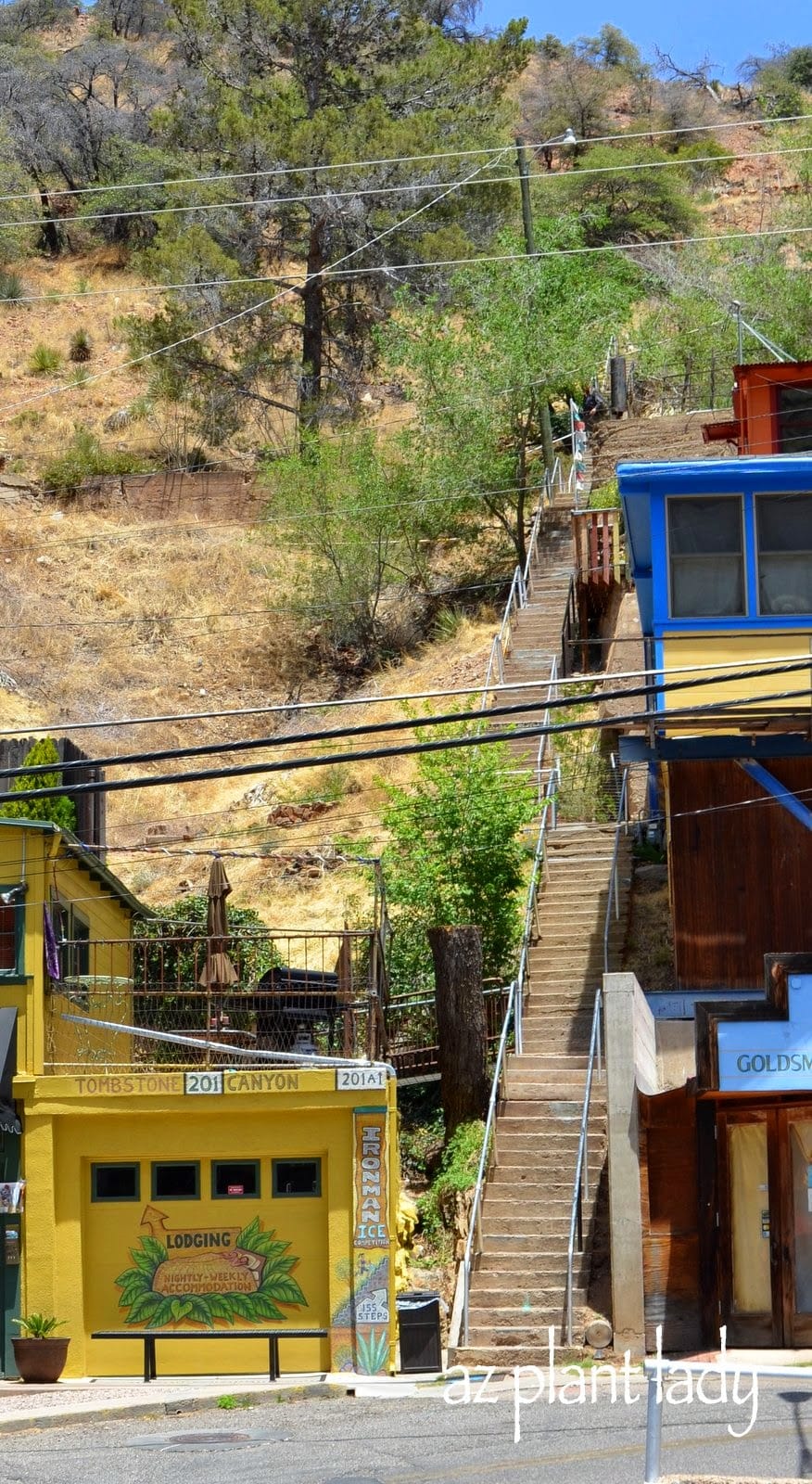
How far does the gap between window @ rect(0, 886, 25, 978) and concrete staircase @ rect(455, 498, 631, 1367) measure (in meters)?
5.95

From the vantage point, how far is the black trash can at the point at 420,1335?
16.9 meters

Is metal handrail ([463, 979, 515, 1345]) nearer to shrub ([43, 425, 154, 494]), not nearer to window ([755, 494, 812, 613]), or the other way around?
window ([755, 494, 812, 613])

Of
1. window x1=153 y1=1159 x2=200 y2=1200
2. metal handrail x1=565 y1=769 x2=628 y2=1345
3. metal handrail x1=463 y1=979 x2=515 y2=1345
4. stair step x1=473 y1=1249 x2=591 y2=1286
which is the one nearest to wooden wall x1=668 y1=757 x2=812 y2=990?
metal handrail x1=565 y1=769 x2=628 y2=1345

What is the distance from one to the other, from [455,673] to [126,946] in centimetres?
1393

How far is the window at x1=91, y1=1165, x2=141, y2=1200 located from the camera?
19.4m

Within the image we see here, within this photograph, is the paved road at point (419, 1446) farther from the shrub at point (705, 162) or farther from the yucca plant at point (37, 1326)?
the shrub at point (705, 162)

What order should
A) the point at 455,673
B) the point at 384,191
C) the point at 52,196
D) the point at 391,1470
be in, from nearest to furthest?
1. the point at 391,1470
2. the point at 455,673
3. the point at 384,191
4. the point at 52,196

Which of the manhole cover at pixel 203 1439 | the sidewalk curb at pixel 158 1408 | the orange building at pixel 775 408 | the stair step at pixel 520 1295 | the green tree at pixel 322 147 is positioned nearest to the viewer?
the manhole cover at pixel 203 1439

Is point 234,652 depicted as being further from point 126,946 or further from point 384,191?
point 126,946

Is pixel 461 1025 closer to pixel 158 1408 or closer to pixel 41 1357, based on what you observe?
pixel 41 1357

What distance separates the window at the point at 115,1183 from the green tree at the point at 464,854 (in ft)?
22.3

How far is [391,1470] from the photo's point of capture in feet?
39.2

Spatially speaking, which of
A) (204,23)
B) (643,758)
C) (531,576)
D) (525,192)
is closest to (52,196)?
(204,23)

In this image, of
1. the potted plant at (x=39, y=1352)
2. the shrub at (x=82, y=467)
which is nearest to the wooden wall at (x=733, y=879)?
the potted plant at (x=39, y=1352)
